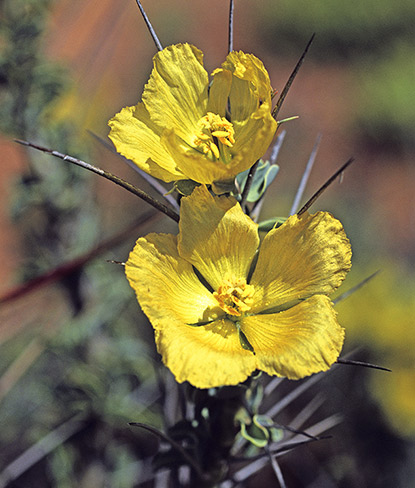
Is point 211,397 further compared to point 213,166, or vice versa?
point 211,397

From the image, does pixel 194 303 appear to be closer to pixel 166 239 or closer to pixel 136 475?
pixel 166 239

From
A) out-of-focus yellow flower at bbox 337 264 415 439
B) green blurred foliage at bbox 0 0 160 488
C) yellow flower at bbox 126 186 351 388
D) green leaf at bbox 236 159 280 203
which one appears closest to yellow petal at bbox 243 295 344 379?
yellow flower at bbox 126 186 351 388

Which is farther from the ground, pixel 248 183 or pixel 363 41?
pixel 248 183

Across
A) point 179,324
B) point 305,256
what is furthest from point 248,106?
point 179,324

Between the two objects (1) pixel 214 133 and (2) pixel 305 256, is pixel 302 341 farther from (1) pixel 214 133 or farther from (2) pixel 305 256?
(1) pixel 214 133

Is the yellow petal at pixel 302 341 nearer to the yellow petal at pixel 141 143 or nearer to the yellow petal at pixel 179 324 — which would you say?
the yellow petal at pixel 179 324

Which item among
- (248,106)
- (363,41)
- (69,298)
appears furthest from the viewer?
(363,41)

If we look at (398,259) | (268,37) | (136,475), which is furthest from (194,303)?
(268,37)
